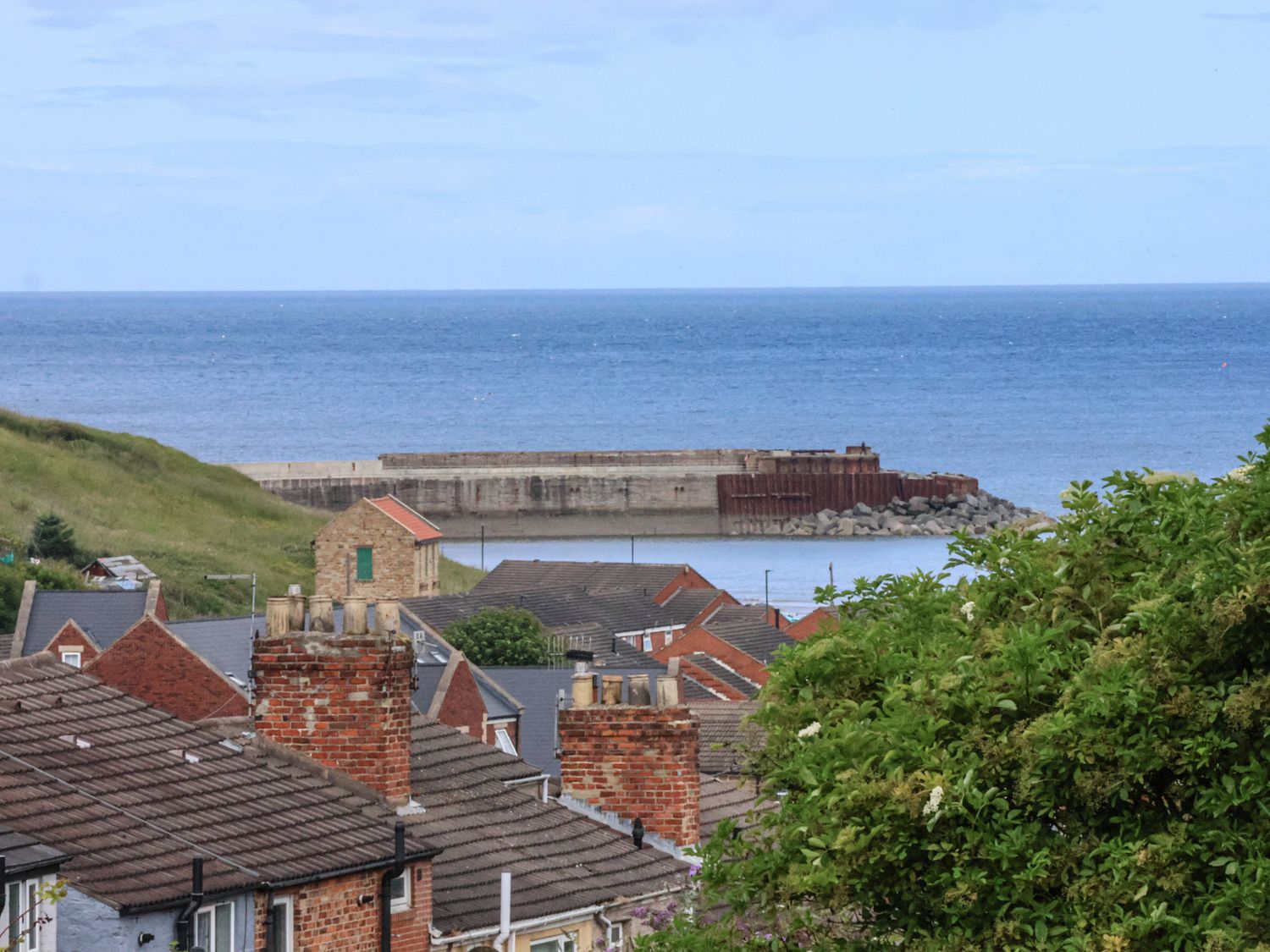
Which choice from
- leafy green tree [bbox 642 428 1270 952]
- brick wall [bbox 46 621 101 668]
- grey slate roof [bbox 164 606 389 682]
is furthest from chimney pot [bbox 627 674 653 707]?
brick wall [bbox 46 621 101 668]

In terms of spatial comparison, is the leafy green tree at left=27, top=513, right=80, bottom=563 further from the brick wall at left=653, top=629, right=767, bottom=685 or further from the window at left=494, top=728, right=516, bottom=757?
the window at left=494, top=728, right=516, bottom=757

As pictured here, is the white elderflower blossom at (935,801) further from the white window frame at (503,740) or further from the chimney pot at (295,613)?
the white window frame at (503,740)

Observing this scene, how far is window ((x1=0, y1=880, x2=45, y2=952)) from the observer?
1176 centimetres

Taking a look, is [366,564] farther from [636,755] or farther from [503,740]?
[636,755]

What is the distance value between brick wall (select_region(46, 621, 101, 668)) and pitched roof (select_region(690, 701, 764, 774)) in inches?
487

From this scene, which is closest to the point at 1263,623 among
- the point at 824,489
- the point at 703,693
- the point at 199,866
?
the point at 199,866

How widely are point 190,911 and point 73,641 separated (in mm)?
34222

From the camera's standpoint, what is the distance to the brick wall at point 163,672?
3675 cm

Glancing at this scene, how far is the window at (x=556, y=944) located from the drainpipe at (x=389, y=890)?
164 centimetres

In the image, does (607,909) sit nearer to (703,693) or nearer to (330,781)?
(330,781)

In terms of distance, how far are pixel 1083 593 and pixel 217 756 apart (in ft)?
21.5

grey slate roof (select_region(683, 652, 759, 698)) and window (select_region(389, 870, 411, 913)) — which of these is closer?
window (select_region(389, 870, 411, 913))

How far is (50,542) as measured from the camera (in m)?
82.2

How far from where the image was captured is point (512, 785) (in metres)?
19.2
